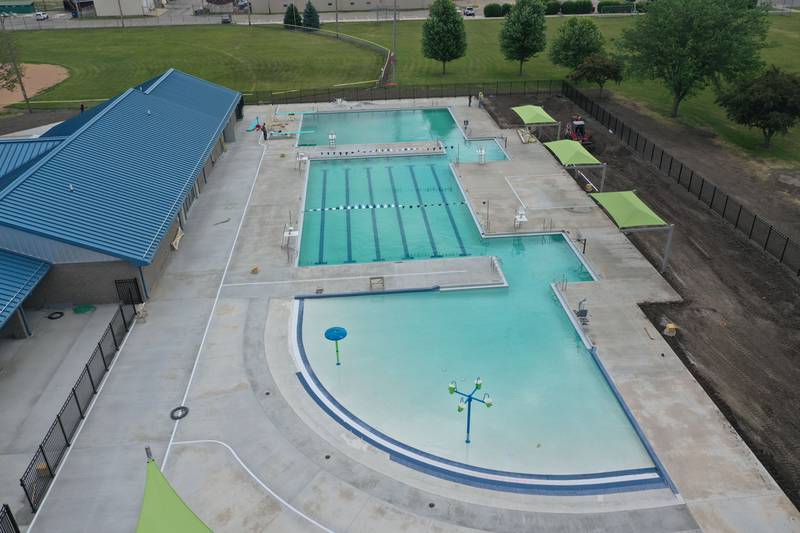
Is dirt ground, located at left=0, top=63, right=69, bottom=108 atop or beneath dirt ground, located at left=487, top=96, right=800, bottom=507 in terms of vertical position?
atop

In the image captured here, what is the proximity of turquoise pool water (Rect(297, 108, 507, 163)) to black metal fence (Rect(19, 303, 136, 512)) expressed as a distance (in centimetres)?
2326

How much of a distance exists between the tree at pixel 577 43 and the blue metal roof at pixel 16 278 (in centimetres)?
4632

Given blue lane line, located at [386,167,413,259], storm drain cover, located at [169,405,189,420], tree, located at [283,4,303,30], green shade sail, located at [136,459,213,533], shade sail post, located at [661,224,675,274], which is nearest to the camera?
green shade sail, located at [136,459,213,533]

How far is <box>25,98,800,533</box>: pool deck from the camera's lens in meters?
15.2

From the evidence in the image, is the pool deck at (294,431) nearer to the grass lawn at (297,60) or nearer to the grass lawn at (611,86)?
the grass lawn at (611,86)

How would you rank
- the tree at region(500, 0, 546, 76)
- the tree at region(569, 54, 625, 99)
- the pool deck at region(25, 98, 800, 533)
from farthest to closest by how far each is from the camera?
the tree at region(500, 0, 546, 76) → the tree at region(569, 54, 625, 99) → the pool deck at region(25, 98, 800, 533)

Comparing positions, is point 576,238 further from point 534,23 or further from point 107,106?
point 534,23

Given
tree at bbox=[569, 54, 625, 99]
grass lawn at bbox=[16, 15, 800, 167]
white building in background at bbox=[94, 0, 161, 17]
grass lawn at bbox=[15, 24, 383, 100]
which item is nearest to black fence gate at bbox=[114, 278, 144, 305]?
grass lawn at bbox=[16, 15, 800, 167]

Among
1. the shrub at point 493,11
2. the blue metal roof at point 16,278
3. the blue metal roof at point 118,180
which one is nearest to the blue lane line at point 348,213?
the blue metal roof at point 118,180

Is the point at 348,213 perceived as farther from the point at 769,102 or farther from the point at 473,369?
the point at 769,102

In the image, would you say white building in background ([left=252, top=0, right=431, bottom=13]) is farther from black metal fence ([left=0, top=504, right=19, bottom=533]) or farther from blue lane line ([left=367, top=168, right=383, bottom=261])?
black metal fence ([left=0, top=504, right=19, bottom=533])

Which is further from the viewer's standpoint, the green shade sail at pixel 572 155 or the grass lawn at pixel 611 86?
the grass lawn at pixel 611 86

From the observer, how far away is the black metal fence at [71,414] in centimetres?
1561

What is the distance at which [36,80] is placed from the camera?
6184 cm
